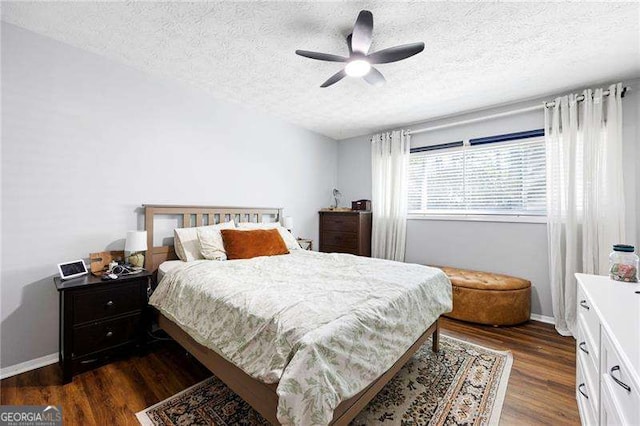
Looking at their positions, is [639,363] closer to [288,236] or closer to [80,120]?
[288,236]

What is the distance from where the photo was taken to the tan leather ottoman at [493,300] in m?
2.84

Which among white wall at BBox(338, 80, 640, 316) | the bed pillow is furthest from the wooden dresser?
the bed pillow

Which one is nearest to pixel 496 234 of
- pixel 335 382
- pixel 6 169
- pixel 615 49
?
pixel 615 49

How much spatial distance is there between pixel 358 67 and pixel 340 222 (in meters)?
2.67

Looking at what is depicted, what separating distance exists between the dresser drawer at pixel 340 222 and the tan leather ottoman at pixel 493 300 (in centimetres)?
166

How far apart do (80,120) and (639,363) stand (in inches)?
138

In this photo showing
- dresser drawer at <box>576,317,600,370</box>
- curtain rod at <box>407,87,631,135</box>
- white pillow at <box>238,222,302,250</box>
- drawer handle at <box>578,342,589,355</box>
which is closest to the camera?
→ dresser drawer at <box>576,317,600,370</box>

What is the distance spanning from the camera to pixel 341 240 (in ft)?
14.3

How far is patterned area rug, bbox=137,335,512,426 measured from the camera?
1551mm

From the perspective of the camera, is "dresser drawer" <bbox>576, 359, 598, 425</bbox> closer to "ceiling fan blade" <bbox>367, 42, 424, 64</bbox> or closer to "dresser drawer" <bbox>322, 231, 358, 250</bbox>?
"ceiling fan blade" <bbox>367, 42, 424, 64</bbox>

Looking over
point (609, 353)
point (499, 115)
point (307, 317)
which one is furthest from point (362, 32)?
point (499, 115)

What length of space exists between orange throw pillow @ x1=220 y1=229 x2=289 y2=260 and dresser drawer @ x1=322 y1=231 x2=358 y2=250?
1535 millimetres

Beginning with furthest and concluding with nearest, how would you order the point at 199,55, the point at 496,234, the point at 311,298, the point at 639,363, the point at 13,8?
the point at 496,234 < the point at 199,55 < the point at 13,8 < the point at 311,298 < the point at 639,363

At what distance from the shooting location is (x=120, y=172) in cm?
246
